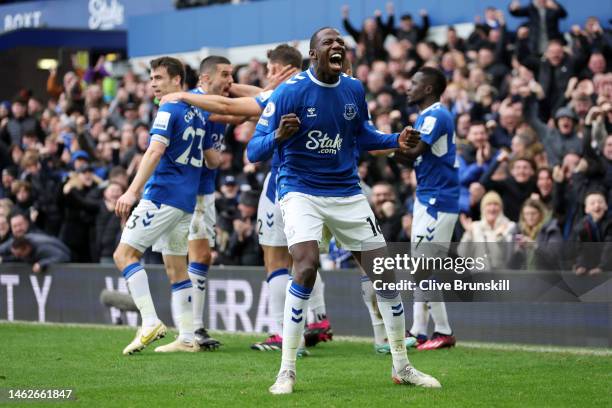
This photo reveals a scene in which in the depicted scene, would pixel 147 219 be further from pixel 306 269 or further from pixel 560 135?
pixel 560 135

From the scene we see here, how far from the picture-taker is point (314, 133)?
8570mm

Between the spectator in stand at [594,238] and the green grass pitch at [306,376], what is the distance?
52.3 inches

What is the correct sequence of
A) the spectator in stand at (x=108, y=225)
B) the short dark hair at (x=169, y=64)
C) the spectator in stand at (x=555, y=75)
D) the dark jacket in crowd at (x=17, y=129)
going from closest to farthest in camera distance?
the short dark hair at (x=169, y=64) < the spectator in stand at (x=555, y=75) < the spectator in stand at (x=108, y=225) < the dark jacket in crowd at (x=17, y=129)

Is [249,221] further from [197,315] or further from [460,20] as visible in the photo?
[460,20]

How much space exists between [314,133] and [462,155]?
7153mm

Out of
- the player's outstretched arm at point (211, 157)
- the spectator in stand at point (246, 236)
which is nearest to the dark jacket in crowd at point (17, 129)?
the spectator in stand at point (246, 236)

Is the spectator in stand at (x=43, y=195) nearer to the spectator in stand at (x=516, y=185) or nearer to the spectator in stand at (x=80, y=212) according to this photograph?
the spectator in stand at (x=80, y=212)

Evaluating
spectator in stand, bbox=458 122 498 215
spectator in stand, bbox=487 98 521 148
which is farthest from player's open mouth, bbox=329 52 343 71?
spectator in stand, bbox=487 98 521 148

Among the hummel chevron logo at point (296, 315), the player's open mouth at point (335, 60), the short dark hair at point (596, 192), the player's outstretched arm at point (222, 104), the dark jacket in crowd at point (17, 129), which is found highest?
the dark jacket in crowd at point (17, 129)

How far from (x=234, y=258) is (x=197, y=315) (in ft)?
13.6

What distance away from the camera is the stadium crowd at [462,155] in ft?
44.8

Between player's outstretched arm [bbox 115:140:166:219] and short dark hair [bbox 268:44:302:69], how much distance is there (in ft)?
4.23

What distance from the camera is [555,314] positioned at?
12.0 meters

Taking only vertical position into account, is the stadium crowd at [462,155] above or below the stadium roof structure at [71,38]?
below
